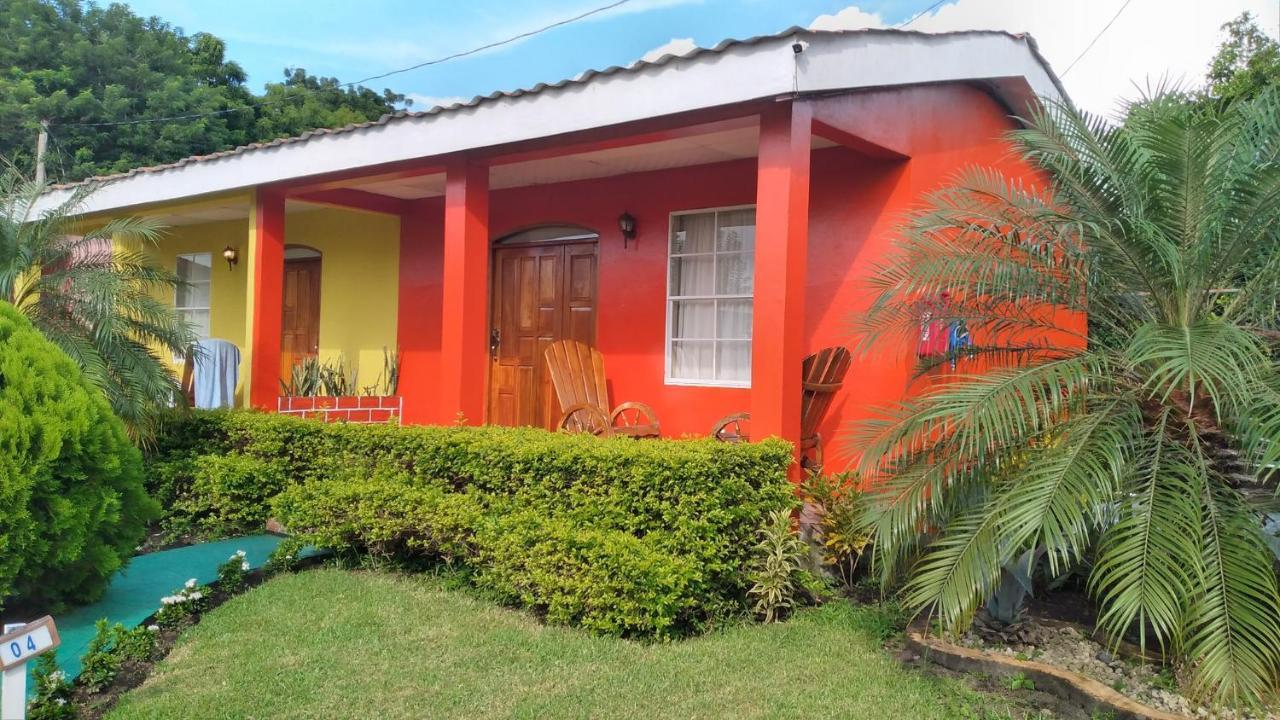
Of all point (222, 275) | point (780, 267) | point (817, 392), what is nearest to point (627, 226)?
point (817, 392)

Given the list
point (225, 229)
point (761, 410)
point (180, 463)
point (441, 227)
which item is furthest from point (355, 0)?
point (761, 410)

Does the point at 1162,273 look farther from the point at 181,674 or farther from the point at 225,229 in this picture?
the point at 225,229

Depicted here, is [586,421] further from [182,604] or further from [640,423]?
[182,604]

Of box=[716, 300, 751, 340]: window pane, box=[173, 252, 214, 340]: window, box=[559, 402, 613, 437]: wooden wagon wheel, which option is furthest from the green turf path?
box=[173, 252, 214, 340]: window

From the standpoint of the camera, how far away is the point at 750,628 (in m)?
4.54

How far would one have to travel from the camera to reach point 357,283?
9.66 m

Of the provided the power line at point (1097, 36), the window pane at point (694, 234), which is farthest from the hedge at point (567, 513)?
the power line at point (1097, 36)

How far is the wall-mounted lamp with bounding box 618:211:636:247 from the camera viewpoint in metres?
7.45

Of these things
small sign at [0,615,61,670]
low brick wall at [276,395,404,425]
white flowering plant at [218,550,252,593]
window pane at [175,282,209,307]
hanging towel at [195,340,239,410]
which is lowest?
white flowering plant at [218,550,252,593]

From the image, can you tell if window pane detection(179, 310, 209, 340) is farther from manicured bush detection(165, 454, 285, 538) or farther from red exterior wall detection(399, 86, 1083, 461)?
manicured bush detection(165, 454, 285, 538)

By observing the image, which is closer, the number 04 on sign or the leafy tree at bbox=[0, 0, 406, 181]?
the number 04 on sign

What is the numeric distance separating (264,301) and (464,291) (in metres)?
2.53

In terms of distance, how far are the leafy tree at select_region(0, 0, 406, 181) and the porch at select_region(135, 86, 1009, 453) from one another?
55.9 ft

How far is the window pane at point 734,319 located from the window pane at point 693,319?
0.06 meters
